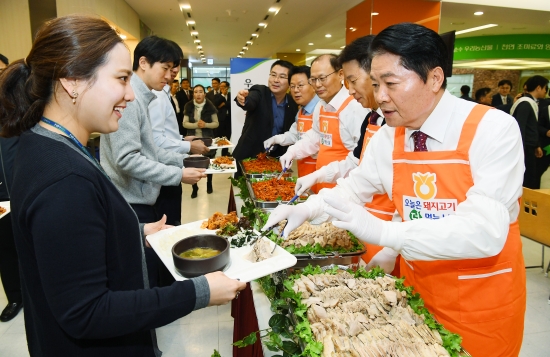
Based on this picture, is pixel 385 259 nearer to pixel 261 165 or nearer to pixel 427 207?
pixel 427 207

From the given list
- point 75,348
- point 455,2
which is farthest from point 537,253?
point 455,2

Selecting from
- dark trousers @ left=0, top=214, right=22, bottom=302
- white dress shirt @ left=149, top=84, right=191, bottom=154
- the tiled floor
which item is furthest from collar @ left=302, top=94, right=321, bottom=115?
dark trousers @ left=0, top=214, right=22, bottom=302

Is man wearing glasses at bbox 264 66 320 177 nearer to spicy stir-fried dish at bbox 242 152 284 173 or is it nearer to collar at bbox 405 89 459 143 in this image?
spicy stir-fried dish at bbox 242 152 284 173

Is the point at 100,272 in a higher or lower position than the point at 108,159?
lower

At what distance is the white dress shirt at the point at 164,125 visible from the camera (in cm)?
286

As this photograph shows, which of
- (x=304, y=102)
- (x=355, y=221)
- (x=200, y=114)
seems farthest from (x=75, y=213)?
(x=200, y=114)

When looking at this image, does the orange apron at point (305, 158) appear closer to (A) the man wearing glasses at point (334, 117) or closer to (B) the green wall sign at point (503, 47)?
(A) the man wearing glasses at point (334, 117)

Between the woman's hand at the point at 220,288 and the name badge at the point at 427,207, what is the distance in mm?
721

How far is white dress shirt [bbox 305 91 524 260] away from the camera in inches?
44.2

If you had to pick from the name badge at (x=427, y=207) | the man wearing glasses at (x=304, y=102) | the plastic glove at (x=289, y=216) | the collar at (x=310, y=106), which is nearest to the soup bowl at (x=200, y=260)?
the plastic glove at (x=289, y=216)

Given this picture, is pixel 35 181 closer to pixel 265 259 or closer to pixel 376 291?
pixel 265 259

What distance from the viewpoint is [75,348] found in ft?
3.00

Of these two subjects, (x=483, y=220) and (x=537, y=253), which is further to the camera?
(x=537, y=253)

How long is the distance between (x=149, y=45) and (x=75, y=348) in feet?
6.20
